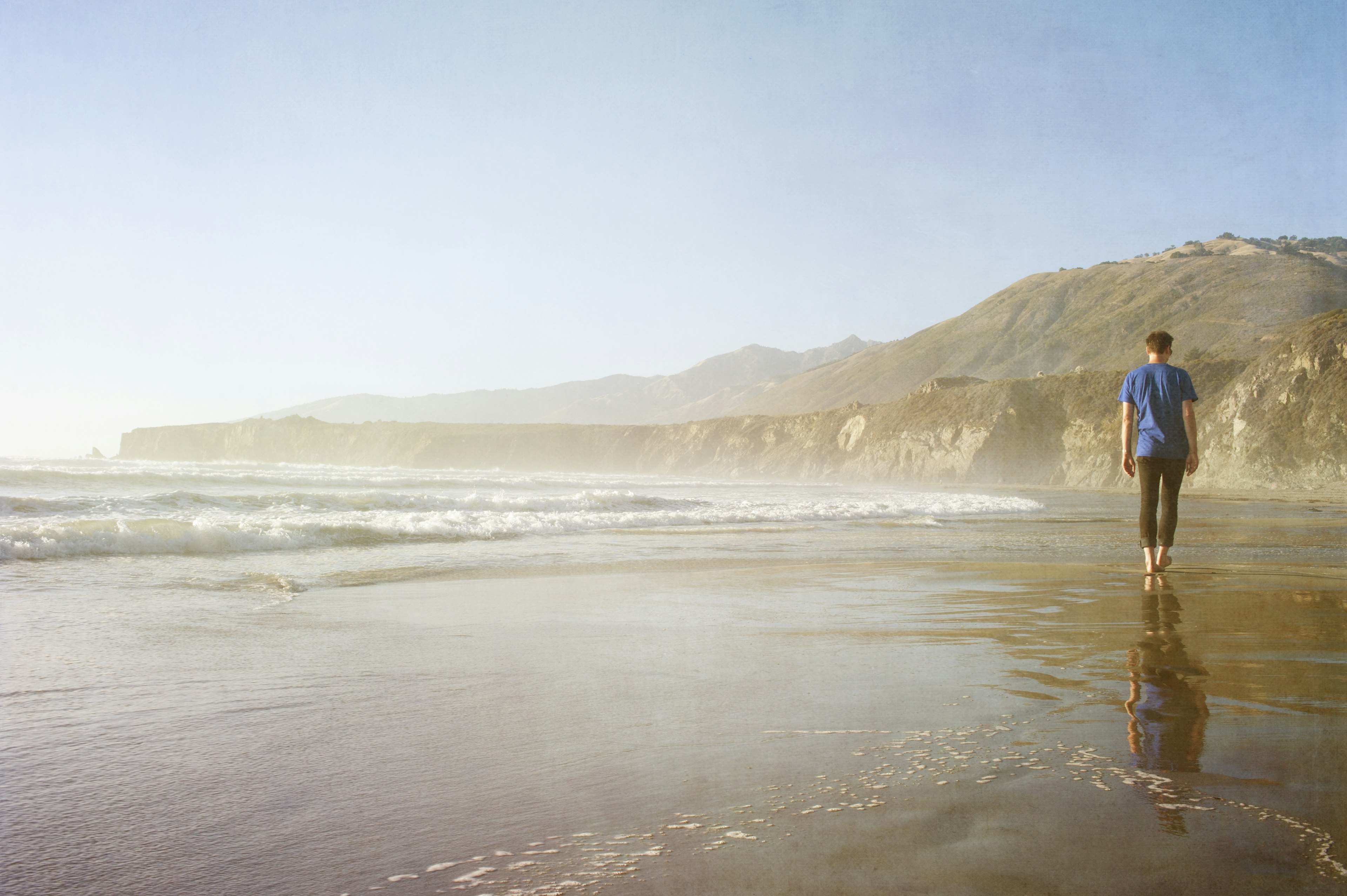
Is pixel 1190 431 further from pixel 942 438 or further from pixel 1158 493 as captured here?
pixel 942 438

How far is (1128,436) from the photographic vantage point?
6363mm

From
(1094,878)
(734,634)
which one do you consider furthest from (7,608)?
(1094,878)

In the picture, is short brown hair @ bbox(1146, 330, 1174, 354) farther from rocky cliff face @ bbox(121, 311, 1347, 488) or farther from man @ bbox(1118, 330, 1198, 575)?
rocky cliff face @ bbox(121, 311, 1347, 488)

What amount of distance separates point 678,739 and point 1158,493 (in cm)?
544

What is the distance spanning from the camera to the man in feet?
20.3

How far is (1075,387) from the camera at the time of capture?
5009cm

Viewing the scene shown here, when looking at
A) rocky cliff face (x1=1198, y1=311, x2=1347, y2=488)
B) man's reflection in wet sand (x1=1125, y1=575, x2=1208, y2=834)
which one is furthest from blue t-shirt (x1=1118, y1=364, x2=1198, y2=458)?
rocky cliff face (x1=1198, y1=311, x2=1347, y2=488)

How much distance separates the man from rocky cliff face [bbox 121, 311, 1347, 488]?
3121 cm

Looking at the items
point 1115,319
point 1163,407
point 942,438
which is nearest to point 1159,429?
point 1163,407

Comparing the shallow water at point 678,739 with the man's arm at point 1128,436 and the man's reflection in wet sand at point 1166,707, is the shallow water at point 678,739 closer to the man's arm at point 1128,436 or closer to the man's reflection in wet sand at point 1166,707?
the man's reflection in wet sand at point 1166,707

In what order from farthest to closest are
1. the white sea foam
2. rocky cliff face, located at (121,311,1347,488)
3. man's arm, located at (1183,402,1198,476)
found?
rocky cliff face, located at (121,311,1347,488), the white sea foam, man's arm, located at (1183,402,1198,476)

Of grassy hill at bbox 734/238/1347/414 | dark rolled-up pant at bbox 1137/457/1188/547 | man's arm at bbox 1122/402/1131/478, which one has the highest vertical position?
grassy hill at bbox 734/238/1347/414

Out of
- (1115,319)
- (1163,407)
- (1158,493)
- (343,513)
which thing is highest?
(1115,319)

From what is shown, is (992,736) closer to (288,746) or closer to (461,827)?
(461,827)
